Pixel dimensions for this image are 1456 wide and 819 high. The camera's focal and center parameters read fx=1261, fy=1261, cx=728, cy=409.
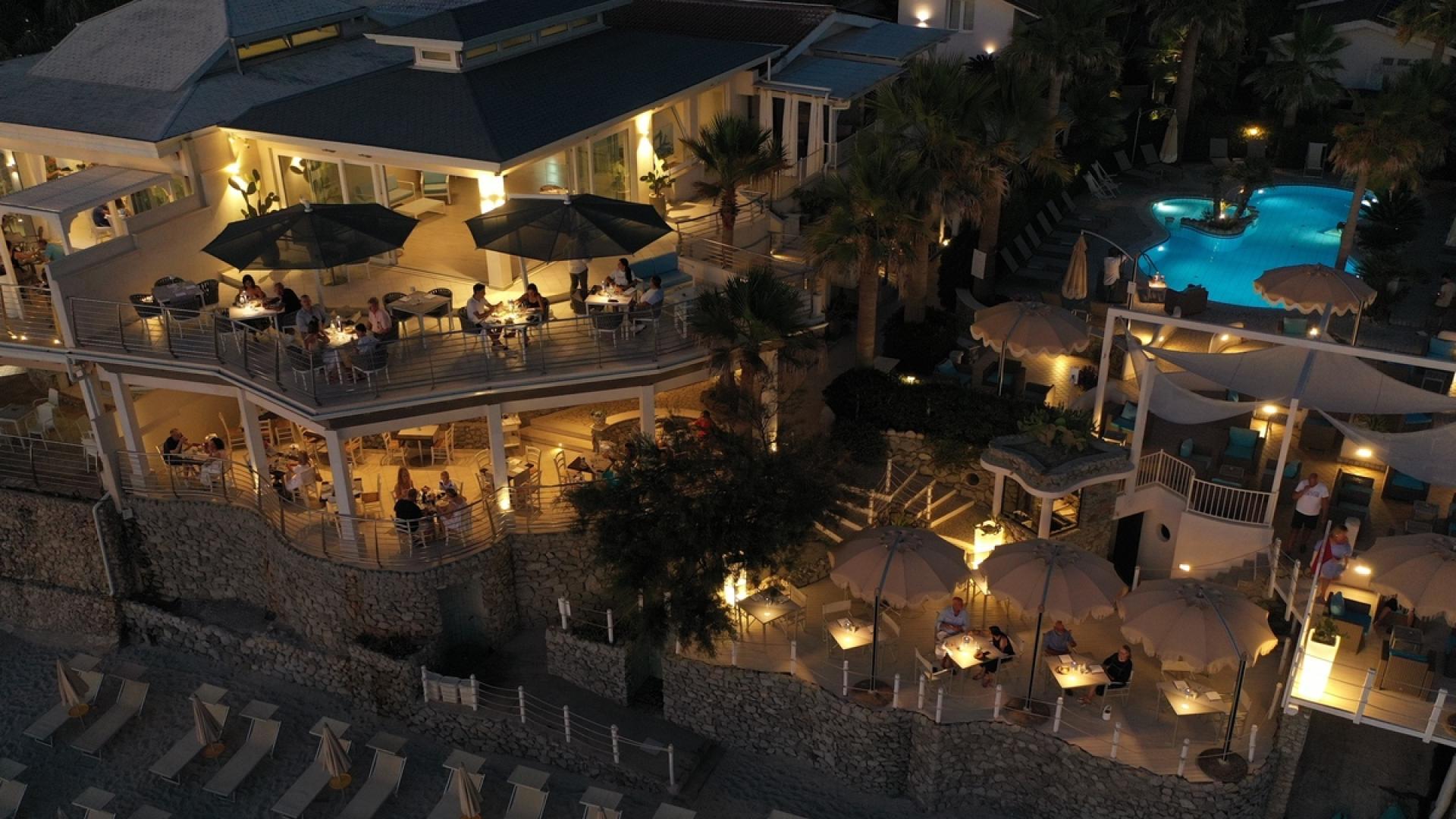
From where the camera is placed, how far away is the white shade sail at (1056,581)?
69.4ft

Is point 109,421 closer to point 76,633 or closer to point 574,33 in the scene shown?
point 76,633

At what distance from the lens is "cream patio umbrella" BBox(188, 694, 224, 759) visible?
24797 mm

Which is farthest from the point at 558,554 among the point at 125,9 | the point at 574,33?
the point at 125,9

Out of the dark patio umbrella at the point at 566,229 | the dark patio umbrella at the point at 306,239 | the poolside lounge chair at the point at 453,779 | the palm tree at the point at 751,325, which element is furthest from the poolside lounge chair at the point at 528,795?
the dark patio umbrella at the point at 306,239

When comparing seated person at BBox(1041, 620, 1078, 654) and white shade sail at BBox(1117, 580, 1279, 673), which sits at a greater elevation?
white shade sail at BBox(1117, 580, 1279, 673)

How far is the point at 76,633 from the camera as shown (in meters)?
28.3

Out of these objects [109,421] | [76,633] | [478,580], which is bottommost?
[76,633]

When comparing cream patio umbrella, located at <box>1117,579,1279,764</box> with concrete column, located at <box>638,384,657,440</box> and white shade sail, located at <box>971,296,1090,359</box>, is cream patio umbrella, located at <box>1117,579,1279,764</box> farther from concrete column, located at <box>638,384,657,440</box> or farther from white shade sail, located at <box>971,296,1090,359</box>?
concrete column, located at <box>638,384,657,440</box>

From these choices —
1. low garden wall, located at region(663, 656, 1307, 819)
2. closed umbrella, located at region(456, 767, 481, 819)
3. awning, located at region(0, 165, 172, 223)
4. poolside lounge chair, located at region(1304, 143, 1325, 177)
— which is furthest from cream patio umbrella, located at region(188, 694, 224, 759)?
poolside lounge chair, located at region(1304, 143, 1325, 177)

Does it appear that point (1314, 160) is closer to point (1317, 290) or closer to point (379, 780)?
point (1317, 290)

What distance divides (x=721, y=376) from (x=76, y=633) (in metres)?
16.0

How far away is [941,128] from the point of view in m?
27.7

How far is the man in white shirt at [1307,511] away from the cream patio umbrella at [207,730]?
21140 millimetres

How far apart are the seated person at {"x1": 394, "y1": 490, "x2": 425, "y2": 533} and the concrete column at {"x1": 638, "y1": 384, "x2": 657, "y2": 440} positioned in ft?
15.5
